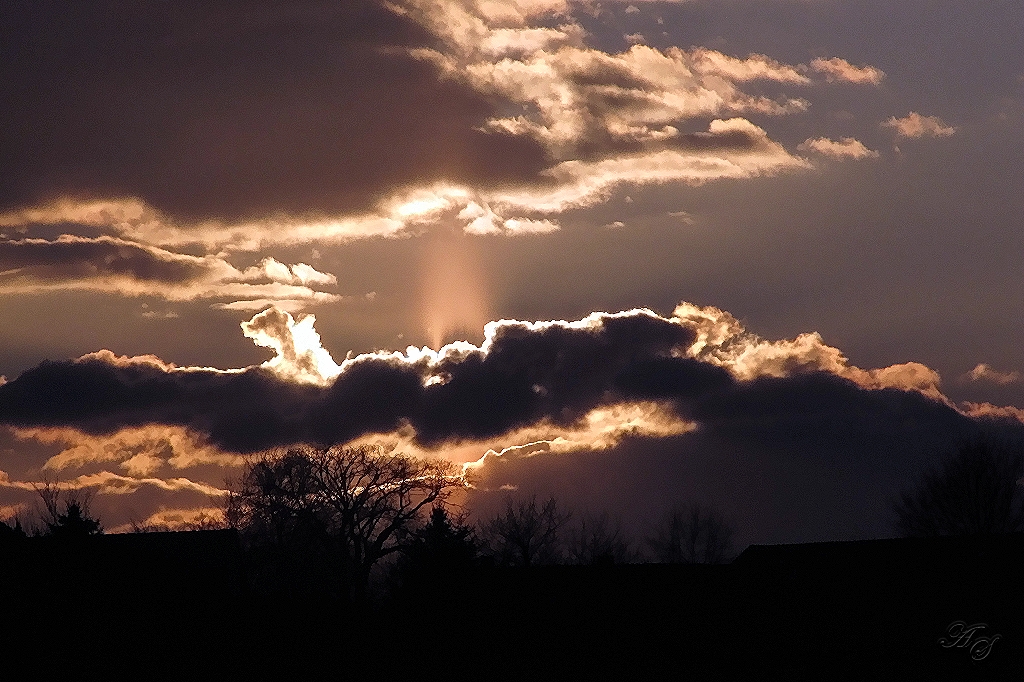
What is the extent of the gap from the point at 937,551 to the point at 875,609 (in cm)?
651

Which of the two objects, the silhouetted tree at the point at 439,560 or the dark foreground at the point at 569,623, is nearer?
the dark foreground at the point at 569,623

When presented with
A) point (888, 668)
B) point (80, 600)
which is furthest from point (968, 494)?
point (80, 600)

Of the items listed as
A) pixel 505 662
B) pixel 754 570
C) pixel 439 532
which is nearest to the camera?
pixel 505 662

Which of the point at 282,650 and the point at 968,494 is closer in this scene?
the point at 282,650

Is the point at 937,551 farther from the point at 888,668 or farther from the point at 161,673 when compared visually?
the point at 161,673

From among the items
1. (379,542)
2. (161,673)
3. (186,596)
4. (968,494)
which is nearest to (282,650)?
(161,673)

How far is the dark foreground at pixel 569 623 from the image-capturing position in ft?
155

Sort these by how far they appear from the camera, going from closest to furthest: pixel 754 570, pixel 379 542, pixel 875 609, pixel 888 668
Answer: pixel 888 668 → pixel 875 609 → pixel 754 570 → pixel 379 542

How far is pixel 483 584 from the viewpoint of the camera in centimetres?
5684

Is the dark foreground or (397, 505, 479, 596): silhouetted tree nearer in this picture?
the dark foreground

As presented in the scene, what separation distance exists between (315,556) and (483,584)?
137 ft

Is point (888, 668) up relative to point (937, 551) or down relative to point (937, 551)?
down

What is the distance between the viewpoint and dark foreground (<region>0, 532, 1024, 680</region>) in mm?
47188

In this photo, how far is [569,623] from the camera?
52.3m
